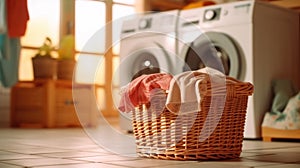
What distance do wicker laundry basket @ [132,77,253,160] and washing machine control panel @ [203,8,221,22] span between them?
141 cm

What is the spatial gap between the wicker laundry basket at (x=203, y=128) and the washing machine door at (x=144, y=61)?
55.6 inches

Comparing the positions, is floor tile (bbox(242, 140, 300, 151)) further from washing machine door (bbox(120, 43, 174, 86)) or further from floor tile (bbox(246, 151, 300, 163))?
washing machine door (bbox(120, 43, 174, 86))

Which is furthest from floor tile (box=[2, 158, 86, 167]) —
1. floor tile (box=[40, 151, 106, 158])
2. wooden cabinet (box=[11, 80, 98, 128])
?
wooden cabinet (box=[11, 80, 98, 128])

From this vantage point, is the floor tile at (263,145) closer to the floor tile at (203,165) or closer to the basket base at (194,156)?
the basket base at (194,156)

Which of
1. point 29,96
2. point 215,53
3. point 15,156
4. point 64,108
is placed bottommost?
point 64,108

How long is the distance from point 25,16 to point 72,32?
170 centimetres

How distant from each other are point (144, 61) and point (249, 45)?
0.83 meters

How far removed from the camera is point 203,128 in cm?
166

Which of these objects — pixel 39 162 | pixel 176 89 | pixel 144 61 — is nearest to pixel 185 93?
pixel 176 89

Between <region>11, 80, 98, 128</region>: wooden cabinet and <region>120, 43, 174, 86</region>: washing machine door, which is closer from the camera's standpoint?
<region>120, 43, 174, 86</region>: washing machine door

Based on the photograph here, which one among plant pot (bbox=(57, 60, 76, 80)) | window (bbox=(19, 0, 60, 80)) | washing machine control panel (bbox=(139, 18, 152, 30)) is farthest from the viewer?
→ window (bbox=(19, 0, 60, 80))

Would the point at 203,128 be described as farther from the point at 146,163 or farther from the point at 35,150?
the point at 35,150

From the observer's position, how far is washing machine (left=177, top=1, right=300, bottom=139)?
2854 millimetres

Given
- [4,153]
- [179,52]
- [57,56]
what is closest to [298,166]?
[4,153]
